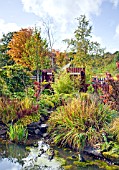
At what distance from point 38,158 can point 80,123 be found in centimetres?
133

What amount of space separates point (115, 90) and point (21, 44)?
16093mm

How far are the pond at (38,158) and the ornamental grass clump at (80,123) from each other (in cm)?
30

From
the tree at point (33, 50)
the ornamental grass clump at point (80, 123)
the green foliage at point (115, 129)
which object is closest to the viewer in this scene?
the green foliage at point (115, 129)

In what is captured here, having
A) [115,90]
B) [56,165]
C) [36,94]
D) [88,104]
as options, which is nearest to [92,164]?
[56,165]

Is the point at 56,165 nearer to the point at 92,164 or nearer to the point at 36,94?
the point at 92,164

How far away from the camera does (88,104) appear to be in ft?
22.5

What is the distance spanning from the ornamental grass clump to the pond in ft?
1.00

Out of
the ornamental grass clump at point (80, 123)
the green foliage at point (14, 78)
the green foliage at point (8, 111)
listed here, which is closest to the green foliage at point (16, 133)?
the green foliage at point (8, 111)

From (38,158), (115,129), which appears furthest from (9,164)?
(115,129)

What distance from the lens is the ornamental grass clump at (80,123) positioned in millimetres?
6059

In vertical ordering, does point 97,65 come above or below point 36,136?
above

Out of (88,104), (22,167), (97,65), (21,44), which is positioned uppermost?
(21,44)

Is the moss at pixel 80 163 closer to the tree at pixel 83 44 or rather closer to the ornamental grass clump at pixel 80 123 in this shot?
the ornamental grass clump at pixel 80 123

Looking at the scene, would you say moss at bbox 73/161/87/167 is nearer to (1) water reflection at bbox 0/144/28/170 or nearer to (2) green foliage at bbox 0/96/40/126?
(1) water reflection at bbox 0/144/28/170
